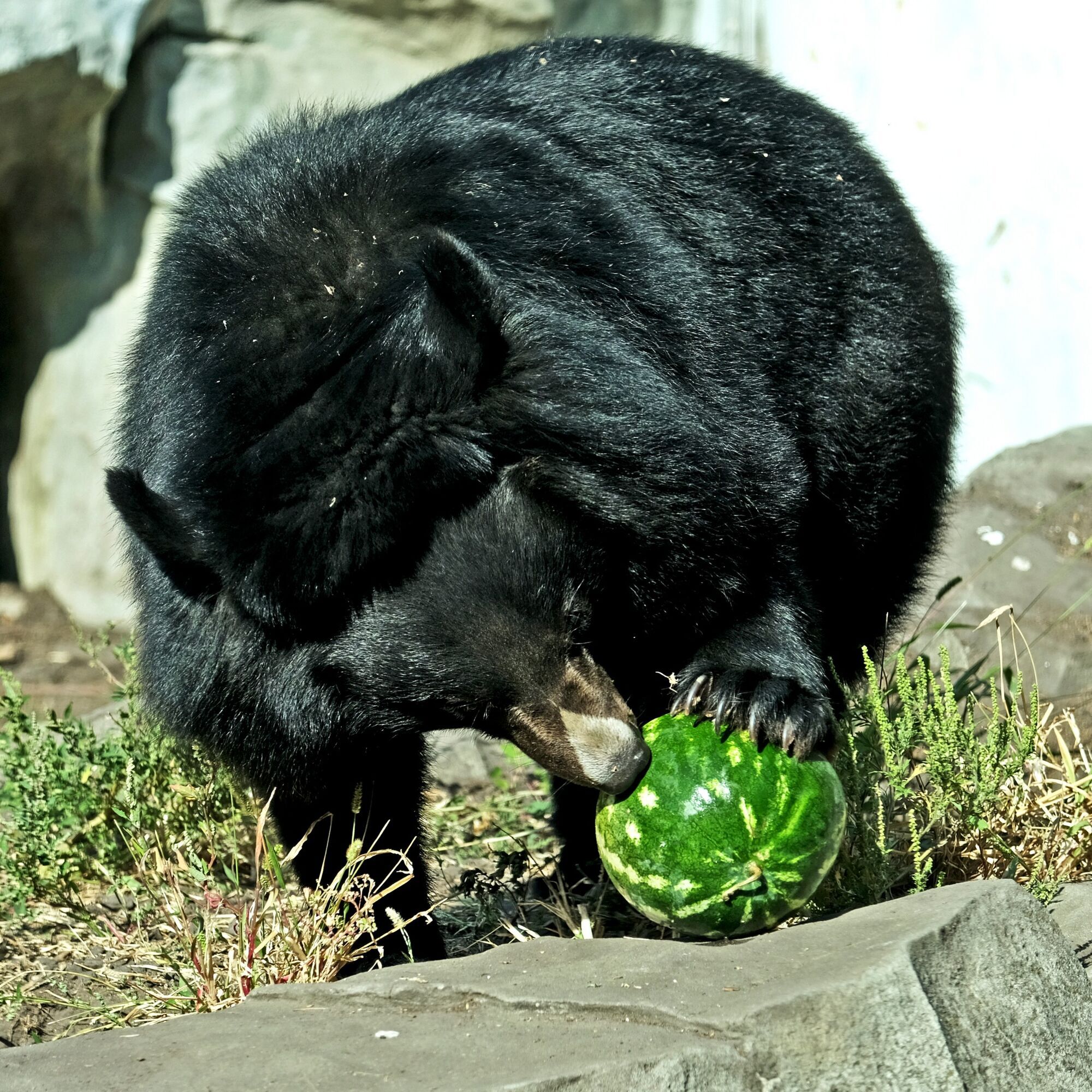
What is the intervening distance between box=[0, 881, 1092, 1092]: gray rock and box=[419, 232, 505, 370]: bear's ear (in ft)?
4.02

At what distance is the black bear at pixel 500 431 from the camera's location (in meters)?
2.89

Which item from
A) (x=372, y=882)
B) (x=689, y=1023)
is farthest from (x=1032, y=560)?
(x=689, y=1023)

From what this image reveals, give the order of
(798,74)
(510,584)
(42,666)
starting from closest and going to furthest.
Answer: (510,584) < (798,74) < (42,666)

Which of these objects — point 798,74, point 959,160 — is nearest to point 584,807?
point 959,160

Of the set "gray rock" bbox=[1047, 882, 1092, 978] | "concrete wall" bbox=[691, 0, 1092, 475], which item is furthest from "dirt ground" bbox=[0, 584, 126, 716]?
"gray rock" bbox=[1047, 882, 1092, 978]

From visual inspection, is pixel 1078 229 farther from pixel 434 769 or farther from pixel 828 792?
pixel 828 792

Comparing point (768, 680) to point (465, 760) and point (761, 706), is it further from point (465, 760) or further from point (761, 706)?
point (465, 760)

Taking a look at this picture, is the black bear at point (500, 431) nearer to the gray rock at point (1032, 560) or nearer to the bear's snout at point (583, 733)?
the bear's snout at point (583, 733)

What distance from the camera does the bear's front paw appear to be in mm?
3191

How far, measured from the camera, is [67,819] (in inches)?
173

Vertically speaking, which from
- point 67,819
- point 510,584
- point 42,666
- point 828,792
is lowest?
point 42,666

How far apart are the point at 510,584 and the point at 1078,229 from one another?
409cm

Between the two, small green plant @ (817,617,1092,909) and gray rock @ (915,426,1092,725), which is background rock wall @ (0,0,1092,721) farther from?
small green plant @ (817,617,1092,909)

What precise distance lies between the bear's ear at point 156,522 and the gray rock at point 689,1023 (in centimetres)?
87
